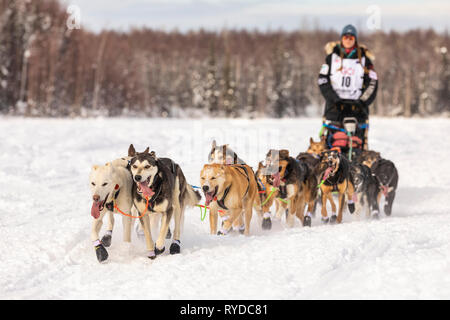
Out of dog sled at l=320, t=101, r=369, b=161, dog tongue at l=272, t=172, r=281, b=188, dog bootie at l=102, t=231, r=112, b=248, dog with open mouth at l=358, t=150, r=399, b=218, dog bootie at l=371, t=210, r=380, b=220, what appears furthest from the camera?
dog sled at l=320, t=101, r=369, b=161

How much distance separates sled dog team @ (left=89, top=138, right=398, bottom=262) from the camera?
12.3 ft

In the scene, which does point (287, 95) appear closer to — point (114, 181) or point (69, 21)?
point (69, 21)

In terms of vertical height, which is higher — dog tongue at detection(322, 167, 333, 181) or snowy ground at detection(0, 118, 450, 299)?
dog tongue at detection(322, 167, 333, 181)

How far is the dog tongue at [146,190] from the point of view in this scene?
366 cm

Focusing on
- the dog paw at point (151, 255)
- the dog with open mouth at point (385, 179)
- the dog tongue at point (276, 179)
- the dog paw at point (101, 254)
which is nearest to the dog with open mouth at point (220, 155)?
the dog tongue at point (276, 179)

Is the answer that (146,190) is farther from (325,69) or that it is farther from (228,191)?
(325,69)

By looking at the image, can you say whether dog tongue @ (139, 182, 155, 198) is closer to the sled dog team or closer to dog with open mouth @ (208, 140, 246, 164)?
the sled dog team

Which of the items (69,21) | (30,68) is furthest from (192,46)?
(30,68)

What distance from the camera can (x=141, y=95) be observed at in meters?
42.2

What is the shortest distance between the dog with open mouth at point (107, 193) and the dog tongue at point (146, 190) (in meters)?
0.24

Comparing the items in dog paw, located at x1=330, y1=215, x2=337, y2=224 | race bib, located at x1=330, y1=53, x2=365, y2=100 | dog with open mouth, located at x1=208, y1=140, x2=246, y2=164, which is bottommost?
dog paw, located at x1=330, y1=215, x2=337, y2=224

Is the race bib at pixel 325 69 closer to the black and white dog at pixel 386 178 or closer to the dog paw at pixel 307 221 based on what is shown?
the black and white dog at pixel 386 178

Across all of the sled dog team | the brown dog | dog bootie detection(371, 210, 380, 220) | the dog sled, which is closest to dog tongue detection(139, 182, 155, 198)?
the sled dog team
